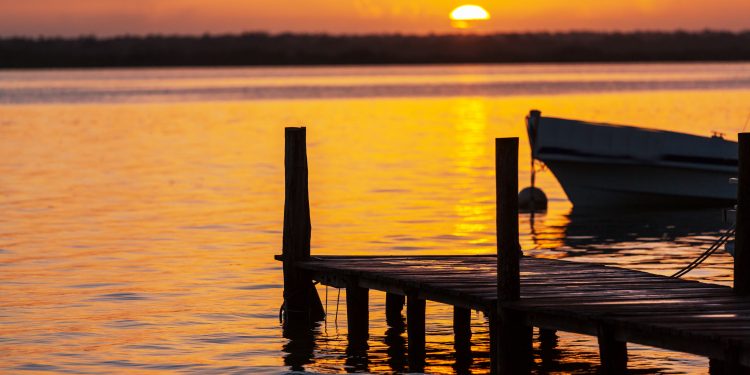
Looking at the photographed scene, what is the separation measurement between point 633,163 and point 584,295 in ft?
49.3

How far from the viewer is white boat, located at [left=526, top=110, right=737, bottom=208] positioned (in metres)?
27.1

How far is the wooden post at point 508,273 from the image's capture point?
41.1 feet

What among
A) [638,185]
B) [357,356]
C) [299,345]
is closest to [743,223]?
[357,356]

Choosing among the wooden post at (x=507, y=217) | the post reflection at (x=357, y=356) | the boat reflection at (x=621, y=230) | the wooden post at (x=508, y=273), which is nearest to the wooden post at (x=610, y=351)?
the wooden post at (x=508, y=273)

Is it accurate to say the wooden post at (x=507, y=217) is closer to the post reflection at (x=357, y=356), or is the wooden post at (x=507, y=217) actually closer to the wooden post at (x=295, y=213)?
the post reflection at (x=357, y=356)

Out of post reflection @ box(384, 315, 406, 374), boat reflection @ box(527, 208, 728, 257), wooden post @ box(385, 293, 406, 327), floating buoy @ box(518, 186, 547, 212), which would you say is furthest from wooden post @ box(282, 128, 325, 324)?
floating buoy @ box(518, 186, 547, 212)

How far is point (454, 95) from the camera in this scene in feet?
347

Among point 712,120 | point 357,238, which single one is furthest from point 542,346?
point 712,120

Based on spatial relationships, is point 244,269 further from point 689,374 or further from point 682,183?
point 682,183

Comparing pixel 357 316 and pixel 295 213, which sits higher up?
pixel 295 213

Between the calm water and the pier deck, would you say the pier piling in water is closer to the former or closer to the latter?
the pier deck

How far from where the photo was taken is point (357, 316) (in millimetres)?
15375

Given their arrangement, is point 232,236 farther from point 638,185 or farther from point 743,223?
point 743,223

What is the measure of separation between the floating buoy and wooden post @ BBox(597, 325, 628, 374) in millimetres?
16533
